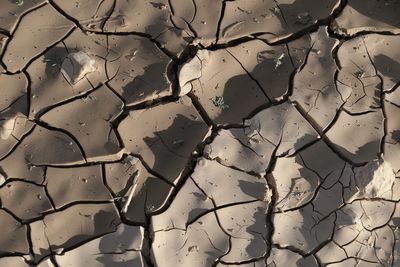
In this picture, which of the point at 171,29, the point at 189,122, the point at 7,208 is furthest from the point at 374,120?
the point at 7,208

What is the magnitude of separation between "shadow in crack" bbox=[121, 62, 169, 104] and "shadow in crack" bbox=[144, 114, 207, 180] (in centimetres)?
23

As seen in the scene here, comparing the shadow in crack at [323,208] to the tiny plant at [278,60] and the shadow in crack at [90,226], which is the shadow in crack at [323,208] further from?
the shadow in crack at [90,226]

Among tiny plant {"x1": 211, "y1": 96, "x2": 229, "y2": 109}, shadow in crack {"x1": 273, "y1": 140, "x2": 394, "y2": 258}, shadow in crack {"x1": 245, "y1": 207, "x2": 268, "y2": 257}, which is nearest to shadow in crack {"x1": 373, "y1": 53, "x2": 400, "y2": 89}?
shadow in crack {"x1": 273, "y1": 140, "x2": 394, "y2": 258}

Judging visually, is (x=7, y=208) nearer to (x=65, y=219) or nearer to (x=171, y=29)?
(x=65, y=219)

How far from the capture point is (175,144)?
141 inches

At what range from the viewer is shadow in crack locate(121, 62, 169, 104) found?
3.59m

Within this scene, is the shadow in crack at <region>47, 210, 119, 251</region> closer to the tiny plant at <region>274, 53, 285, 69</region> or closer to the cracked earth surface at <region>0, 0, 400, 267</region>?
the cracked earth surface at <region>0, 0, 400, 267</region>

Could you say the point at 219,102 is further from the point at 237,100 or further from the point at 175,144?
the point at 175,144

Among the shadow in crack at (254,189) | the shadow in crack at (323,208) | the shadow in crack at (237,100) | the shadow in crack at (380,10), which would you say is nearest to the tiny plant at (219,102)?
the shadow in crack at (237,100)

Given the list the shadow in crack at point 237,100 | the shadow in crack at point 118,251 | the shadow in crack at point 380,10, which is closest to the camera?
the shadow in crack at point 118,251

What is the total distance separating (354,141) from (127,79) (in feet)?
5.17

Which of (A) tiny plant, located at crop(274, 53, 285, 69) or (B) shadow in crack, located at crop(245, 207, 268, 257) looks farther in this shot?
(A) tiny plant, located at crop(274, 53, 285, 69)

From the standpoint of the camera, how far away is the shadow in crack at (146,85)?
3.59 metres

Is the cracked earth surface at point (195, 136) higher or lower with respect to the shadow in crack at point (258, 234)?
higher
